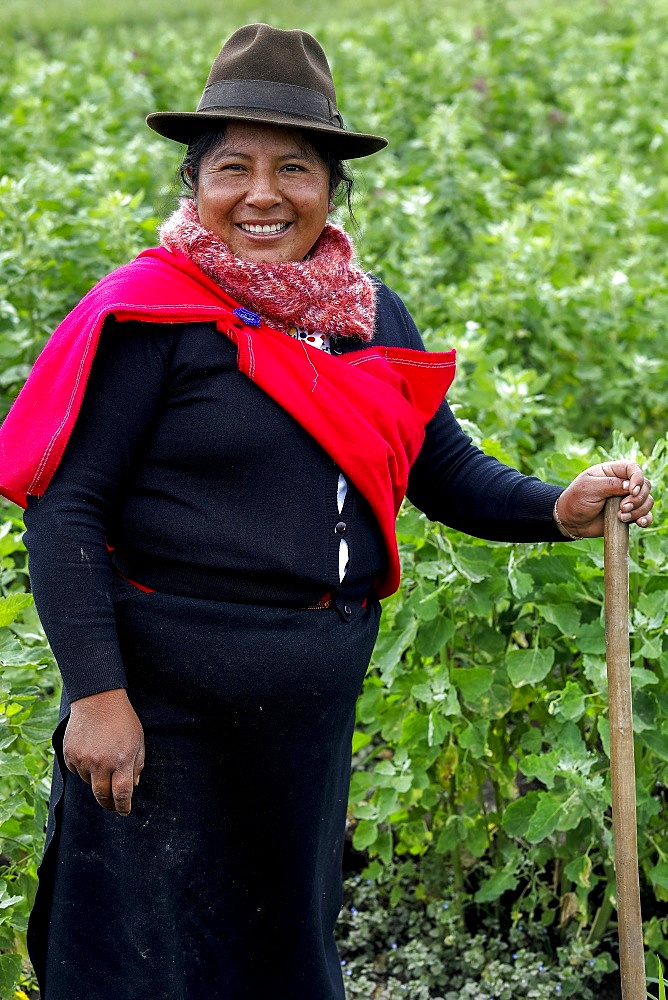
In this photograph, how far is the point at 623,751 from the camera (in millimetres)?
1863

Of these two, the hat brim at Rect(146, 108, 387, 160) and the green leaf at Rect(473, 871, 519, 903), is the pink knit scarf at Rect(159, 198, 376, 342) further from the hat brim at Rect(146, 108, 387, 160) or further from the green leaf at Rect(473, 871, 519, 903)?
the green leaf at Rect(473, 871, 519, 903)

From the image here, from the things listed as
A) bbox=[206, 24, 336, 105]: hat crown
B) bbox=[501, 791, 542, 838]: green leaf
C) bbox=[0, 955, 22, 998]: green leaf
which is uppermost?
bbox=[206, 24, 336, 105]: hat crown

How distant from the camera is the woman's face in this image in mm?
1754

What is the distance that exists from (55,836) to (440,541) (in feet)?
3.16

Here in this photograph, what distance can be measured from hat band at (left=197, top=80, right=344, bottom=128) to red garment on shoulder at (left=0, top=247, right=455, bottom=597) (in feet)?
0.76

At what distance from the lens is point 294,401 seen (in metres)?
1.69

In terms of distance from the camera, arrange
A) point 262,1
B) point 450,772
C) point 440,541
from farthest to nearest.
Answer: point 262,1, point 450,772, point 440,541

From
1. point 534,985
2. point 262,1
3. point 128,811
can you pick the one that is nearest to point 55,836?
point 128,811

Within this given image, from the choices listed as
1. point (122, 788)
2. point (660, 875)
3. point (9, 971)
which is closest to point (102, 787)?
point (122, 788)

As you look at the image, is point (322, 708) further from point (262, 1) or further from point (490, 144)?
point (262, 1)

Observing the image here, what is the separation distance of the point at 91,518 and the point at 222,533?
0.60 ft

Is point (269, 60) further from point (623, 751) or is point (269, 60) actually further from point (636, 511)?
point (623, 751)

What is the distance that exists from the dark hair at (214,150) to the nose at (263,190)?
0.08 m

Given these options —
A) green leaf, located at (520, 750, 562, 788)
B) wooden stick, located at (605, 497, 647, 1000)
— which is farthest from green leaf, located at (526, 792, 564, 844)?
wooden stick, located at (605, 497, 647, 1000)
